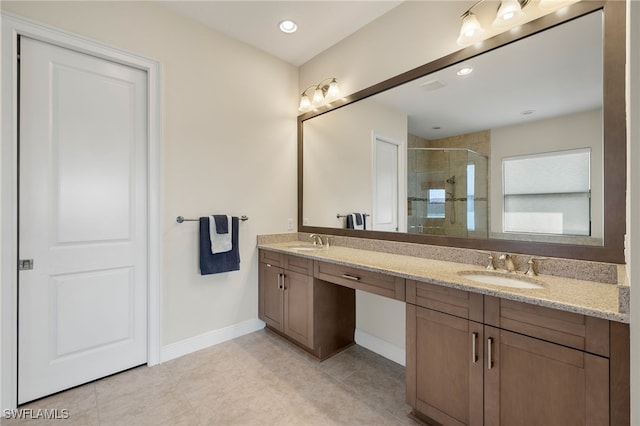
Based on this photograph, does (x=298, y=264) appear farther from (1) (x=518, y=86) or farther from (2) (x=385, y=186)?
(1) (x=518, y=86)

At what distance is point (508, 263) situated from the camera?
1604mm

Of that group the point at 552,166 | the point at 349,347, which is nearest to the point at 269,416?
the point at 349,347

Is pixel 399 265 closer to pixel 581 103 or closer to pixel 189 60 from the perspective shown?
pixel 581 103

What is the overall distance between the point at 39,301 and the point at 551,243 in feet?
9.96

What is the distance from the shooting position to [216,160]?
8.30 ft

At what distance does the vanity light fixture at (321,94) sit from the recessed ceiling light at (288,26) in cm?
52

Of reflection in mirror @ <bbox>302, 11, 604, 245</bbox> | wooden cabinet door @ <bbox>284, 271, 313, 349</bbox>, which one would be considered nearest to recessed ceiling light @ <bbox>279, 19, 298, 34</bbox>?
reflection in mirror @ <bbox>302, 11, 604, 245</bbox>

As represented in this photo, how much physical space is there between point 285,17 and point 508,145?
1.94m

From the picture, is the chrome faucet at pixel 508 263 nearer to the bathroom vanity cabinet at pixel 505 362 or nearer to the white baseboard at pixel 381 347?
the bathroom vanity cabinet at pixel 505 362

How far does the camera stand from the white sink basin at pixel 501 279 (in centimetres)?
145

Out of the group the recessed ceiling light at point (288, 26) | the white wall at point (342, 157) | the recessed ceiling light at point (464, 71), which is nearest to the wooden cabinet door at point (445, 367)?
the white wall at point (342, 157)

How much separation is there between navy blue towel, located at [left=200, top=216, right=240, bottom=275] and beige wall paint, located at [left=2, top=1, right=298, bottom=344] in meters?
0.09

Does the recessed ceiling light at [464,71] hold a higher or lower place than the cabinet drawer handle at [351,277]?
higher

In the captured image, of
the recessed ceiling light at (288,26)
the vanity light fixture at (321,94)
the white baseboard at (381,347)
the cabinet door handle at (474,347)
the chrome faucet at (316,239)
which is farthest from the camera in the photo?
the chrome faucet at (316,239)
